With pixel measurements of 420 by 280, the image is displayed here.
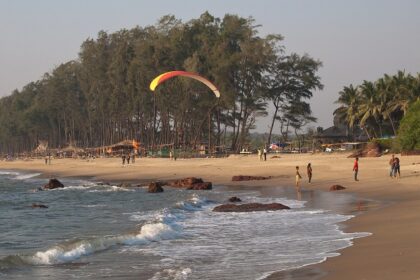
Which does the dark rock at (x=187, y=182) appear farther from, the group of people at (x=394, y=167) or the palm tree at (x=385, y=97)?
the palm tree at (x=385, y=97)

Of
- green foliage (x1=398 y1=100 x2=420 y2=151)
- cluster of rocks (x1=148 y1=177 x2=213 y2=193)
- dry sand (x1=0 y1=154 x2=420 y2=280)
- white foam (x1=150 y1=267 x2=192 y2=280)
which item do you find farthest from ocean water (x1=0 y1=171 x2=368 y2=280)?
green foliage (x1=398 y1=100 x2=420 y2=151)

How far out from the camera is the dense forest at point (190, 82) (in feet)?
238

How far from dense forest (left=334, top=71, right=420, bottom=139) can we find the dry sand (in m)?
14.1

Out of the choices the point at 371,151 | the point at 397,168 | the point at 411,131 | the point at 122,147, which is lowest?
the point at 397,168

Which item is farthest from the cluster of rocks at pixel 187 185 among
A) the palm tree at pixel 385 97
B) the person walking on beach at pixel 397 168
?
the palm tree at pixel 385 97

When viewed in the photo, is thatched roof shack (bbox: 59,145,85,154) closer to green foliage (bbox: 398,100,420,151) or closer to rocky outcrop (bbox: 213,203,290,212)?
green foliage (bbox: 398,100,420,151)

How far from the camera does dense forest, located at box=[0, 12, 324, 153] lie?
238ft

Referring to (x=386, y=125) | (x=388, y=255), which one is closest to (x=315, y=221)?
(x=388, y=255)

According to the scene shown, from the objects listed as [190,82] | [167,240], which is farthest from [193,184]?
[190,82]

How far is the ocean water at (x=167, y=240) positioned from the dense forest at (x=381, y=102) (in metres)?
33.4

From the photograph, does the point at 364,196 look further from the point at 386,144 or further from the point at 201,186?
the point at 386,144

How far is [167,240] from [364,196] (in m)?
11.1

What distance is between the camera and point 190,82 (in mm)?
74438

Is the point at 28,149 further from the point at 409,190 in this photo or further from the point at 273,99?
the point at 409,190
